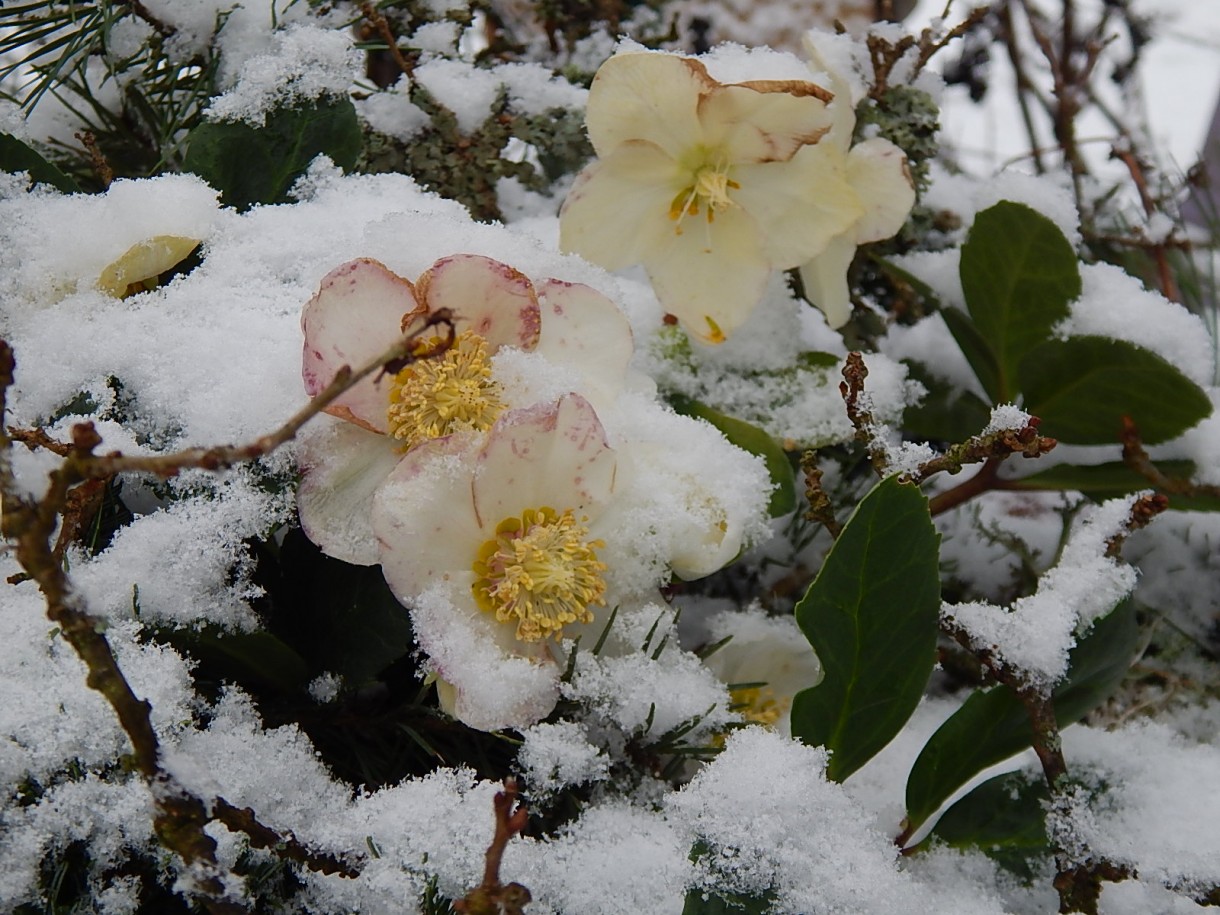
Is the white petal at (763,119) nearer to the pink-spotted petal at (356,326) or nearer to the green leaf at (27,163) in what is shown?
the pink-spotted petal at (356,326)

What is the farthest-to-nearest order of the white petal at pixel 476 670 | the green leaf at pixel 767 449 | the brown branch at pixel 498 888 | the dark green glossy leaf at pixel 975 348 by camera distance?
the dark green glossy leaf at pixel 975 348
the green leaf at pixel 767 449
the white petal at pixel 476 670
the brown branch at pixel 498 888

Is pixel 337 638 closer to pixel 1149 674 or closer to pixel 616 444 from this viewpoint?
pixel 616 444

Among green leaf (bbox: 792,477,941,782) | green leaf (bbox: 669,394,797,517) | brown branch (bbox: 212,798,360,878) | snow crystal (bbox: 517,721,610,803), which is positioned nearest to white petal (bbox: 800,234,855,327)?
green leaf (bbox: 669,394,797,517)

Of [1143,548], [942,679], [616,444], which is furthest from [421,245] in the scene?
[1143,548]

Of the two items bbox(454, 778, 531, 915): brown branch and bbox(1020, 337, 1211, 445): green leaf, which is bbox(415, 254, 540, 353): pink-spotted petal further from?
bbox(1020, 337, 1211, 445): green leaf

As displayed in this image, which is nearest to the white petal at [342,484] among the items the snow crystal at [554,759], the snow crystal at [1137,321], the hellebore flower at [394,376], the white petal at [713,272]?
the hellebore flower at [394,376]

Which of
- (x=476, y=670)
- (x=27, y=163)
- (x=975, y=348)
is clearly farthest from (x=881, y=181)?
(x=27, y=163)
